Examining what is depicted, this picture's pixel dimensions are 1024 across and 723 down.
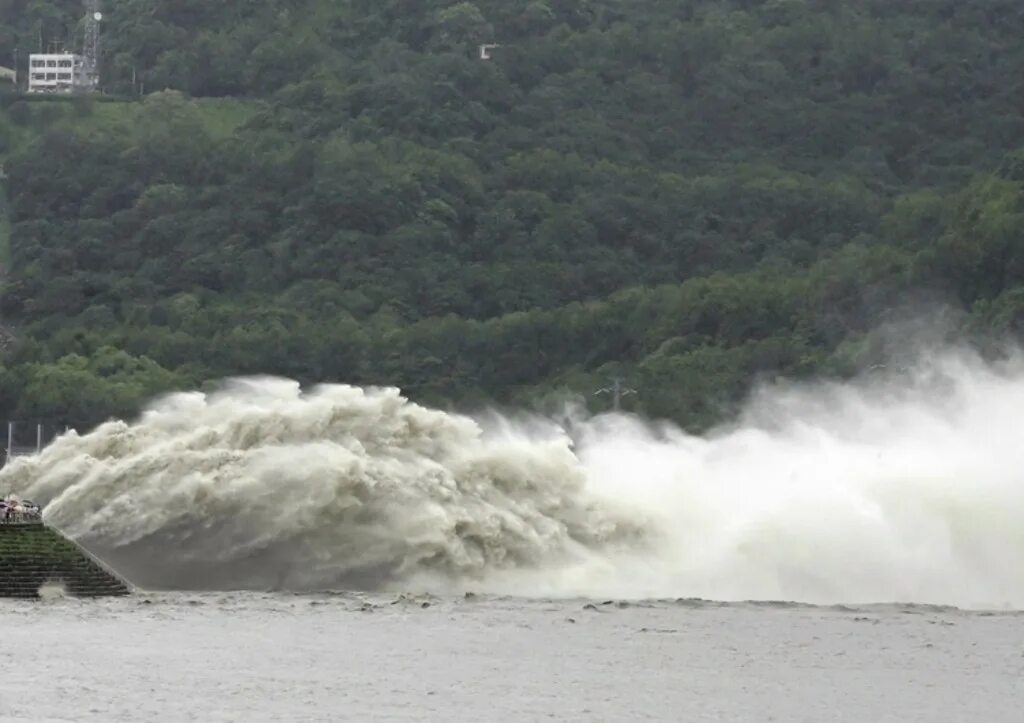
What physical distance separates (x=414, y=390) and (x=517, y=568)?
8848 cm

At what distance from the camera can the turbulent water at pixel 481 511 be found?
326 ft

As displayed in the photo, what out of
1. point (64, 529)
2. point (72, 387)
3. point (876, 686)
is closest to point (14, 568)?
point (64, 529)

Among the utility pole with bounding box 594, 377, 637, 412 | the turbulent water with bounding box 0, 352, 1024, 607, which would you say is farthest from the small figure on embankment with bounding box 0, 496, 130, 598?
the utility pole with bounding box 594, 377, 637, 412

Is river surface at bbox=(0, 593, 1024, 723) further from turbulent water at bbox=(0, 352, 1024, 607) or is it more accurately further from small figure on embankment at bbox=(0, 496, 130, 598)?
turbulent water at bbox=(0, 352, 1024, 607)

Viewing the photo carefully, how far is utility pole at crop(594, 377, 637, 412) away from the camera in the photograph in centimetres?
17425

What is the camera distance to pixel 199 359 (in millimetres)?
198375

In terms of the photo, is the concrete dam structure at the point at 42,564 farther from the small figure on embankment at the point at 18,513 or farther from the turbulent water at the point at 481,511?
the turbulent water at the point at 481,511

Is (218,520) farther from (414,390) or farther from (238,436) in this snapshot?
(414,390)

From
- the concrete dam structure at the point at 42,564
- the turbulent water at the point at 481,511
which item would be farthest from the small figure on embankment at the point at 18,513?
the turbulent water at the point at 481,511

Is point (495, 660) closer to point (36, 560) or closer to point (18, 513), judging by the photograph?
point (36, 560)

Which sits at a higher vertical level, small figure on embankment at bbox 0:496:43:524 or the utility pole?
the utility pole

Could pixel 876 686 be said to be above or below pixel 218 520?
below

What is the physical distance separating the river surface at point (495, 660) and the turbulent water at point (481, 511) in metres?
1.24

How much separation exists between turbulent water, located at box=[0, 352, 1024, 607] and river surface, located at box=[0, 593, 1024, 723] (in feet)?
4.08
